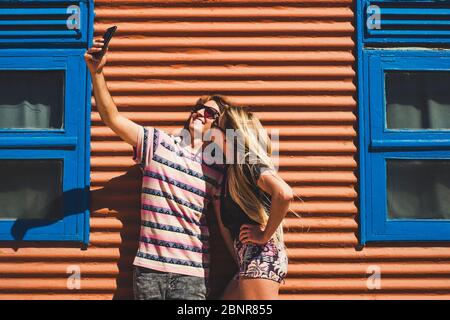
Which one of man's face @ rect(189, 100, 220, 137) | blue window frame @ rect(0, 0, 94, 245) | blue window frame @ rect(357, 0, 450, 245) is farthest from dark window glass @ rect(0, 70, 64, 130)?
blue window frame @ rect(357, 0, 450, 245)

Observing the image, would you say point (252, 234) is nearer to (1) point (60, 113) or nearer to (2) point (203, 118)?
(2) point (203, 118)

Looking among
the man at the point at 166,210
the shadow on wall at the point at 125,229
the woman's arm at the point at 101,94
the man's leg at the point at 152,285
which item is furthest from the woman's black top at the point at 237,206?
the woman's arm at the point at 101,94

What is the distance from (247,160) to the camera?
3693mm

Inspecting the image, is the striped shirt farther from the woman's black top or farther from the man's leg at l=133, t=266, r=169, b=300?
the woman's black top

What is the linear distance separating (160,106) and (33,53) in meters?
1.19

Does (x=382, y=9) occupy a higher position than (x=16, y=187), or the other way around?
(x=382, y=9)

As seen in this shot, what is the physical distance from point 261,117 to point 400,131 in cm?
120

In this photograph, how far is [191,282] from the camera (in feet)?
12.4

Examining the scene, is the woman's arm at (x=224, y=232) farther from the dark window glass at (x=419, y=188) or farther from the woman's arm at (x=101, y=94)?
the dark window glass at (x=419, y=188)

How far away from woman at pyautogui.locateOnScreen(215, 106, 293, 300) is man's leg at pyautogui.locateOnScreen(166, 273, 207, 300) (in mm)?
273

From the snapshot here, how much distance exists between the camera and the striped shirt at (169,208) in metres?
3.79

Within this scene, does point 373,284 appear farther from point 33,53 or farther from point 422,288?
point 33,53

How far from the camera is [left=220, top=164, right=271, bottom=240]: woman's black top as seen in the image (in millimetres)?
3660
